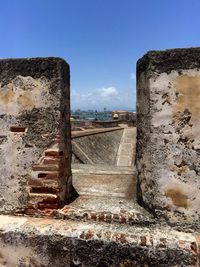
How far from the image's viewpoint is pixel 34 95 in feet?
10.3

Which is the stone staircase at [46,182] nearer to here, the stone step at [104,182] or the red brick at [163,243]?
the stone step at [104,182]

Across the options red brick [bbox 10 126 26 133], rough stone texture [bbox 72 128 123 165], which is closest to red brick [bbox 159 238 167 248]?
red brick [bbox 10 126 26 133]

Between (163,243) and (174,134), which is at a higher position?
(174,134)

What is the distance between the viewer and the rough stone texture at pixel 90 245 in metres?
2.52

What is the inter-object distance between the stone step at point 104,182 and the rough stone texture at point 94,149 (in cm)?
467

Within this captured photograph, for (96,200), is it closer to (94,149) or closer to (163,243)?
(163,243)

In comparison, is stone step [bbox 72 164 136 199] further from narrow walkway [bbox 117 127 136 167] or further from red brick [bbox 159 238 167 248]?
narrow walkway [bbox 117 127 136 167]

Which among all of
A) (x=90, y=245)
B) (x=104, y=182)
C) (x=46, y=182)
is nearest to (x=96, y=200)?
(x=46, y=182)

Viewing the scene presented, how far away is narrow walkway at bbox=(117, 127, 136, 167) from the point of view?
14105 millimetres

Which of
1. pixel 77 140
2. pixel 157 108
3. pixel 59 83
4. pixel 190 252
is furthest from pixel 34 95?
pixel 77 140

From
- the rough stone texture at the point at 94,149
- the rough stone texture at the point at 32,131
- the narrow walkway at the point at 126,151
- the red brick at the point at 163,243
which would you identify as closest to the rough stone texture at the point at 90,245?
the red brick at the point at 163,243

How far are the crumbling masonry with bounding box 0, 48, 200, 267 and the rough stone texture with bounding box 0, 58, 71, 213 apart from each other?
1 centimetres

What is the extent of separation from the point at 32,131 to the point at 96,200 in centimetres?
108

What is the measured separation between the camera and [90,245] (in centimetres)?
268
